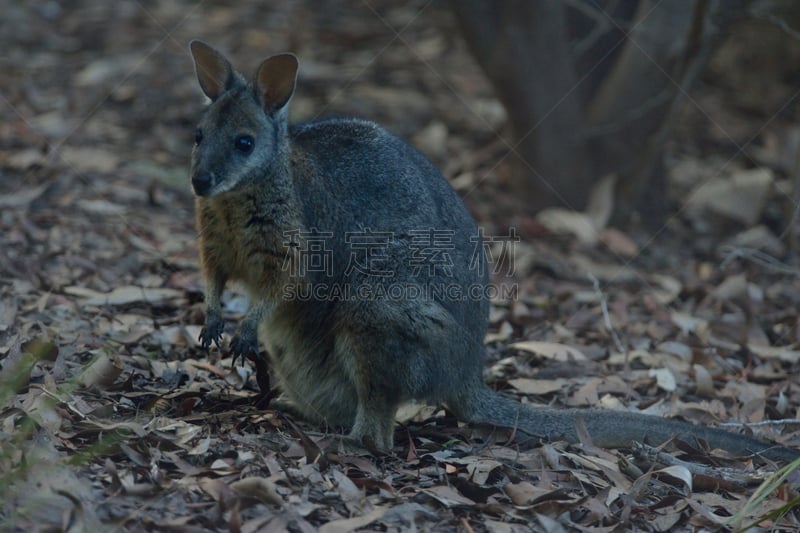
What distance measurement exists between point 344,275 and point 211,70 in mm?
1253

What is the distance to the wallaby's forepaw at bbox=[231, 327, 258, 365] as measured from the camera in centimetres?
480

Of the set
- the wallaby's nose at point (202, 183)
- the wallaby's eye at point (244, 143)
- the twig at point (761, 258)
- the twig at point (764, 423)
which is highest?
the wallaby's eye at point (244, 143)

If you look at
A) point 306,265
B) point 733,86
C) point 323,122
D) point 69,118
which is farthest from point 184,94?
point 733,86

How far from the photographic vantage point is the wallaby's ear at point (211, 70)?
4918mm

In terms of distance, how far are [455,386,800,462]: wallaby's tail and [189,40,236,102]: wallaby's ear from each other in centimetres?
207

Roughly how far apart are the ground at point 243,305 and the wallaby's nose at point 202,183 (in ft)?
3.26

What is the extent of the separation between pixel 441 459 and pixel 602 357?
202cm

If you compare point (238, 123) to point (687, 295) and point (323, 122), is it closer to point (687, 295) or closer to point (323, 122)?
point (323, 122)

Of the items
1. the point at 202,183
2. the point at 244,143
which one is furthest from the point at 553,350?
the point at 202,183

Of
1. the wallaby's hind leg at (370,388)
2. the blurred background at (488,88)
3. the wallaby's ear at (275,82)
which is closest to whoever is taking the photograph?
the wallaby's hind leg at (370,388)

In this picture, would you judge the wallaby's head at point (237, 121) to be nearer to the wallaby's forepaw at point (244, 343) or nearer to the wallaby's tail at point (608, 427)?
the wallaby's forepaw at point (244, 343)

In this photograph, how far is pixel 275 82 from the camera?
195 inches

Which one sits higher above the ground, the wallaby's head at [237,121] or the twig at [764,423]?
the wallaby's head at [237,121]

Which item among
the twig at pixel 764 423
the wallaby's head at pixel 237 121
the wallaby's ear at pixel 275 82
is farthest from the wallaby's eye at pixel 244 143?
the twig at pixel 764 423
